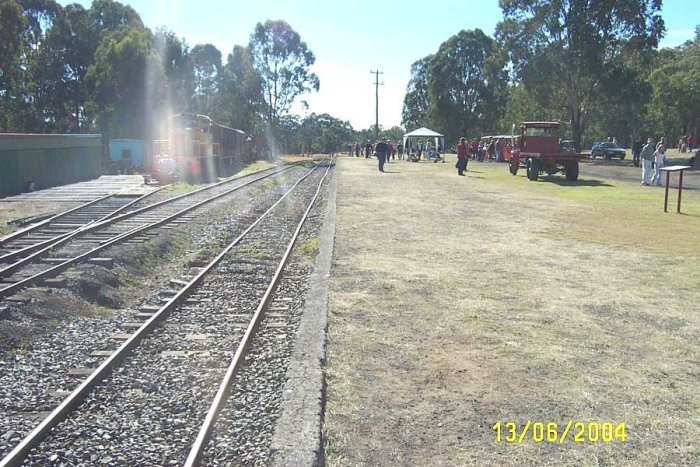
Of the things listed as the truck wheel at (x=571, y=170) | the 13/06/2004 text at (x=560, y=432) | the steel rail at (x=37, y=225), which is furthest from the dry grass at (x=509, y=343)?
the truck wheel at (x=571, y=170)

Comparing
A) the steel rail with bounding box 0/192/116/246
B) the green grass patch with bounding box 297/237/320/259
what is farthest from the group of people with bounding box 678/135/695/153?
the green grass patch with bounding box 297/237/320/259

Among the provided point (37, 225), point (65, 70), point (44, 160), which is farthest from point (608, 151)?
point (65, 70)

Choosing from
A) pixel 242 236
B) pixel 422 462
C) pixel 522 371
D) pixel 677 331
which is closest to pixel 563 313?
pixel 677 331

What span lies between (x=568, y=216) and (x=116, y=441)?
41.7 ft

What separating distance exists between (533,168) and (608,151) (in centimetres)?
2225

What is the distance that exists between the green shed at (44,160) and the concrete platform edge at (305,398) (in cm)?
1918

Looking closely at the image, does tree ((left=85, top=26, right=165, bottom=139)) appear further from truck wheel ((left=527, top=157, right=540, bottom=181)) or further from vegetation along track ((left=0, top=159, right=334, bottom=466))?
vegetation along track ((left=0, top=159, right=334, bottom=466))

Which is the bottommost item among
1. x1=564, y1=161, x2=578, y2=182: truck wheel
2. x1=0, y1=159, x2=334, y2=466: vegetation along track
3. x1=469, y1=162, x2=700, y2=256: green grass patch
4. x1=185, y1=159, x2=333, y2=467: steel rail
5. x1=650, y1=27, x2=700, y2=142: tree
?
x1=0, y1=159, x2=334, y2=466: vegetation along track

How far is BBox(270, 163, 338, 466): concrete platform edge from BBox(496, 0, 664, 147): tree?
40.8 metres

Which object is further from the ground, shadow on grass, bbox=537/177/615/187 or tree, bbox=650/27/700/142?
tree, bbox=650/27/700/142

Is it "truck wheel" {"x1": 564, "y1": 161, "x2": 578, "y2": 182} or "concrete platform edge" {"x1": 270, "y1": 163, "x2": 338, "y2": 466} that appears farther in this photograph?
"truck wheel" {"x1": 564, "y1": 161, "x2": 578, "y2": 182}

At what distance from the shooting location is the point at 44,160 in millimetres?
26312

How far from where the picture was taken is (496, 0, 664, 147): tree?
43.8m

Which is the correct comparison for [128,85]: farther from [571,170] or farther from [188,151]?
[571,170]
